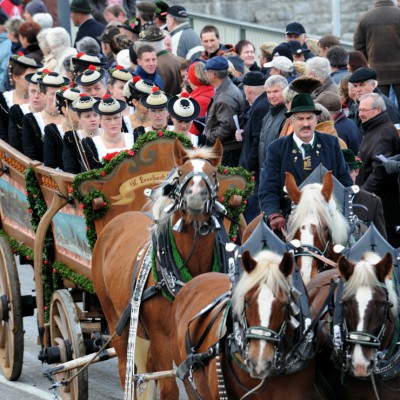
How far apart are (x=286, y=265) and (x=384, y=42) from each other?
9014 millimetres

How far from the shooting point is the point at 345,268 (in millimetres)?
6762

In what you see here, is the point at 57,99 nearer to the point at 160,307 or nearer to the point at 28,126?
the point at 28,126

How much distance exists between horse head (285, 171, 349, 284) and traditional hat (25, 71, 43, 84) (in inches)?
197

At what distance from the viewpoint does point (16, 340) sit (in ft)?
35.4

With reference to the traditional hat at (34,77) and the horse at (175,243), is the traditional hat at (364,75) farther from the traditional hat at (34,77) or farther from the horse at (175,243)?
the horse at (175,243)

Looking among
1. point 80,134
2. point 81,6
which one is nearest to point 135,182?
point 80,134

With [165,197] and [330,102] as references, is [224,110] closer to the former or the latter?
[330,102]

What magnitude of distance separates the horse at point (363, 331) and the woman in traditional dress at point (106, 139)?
3950mm

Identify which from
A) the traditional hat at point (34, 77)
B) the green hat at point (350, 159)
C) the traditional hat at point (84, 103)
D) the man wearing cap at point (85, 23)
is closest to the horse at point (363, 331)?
the green hat at point (350, 159)

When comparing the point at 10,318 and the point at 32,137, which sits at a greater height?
the point at 32,137

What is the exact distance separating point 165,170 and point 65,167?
1366mm

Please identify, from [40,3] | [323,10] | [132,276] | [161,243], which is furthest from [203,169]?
[323,10]

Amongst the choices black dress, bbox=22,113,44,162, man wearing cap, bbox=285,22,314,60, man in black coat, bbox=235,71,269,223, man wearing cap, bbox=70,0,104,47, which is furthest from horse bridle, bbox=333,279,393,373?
man wearing cap, bbox=70,0,104,47

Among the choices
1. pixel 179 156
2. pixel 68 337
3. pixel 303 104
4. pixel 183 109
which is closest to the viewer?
pixel 179 156
